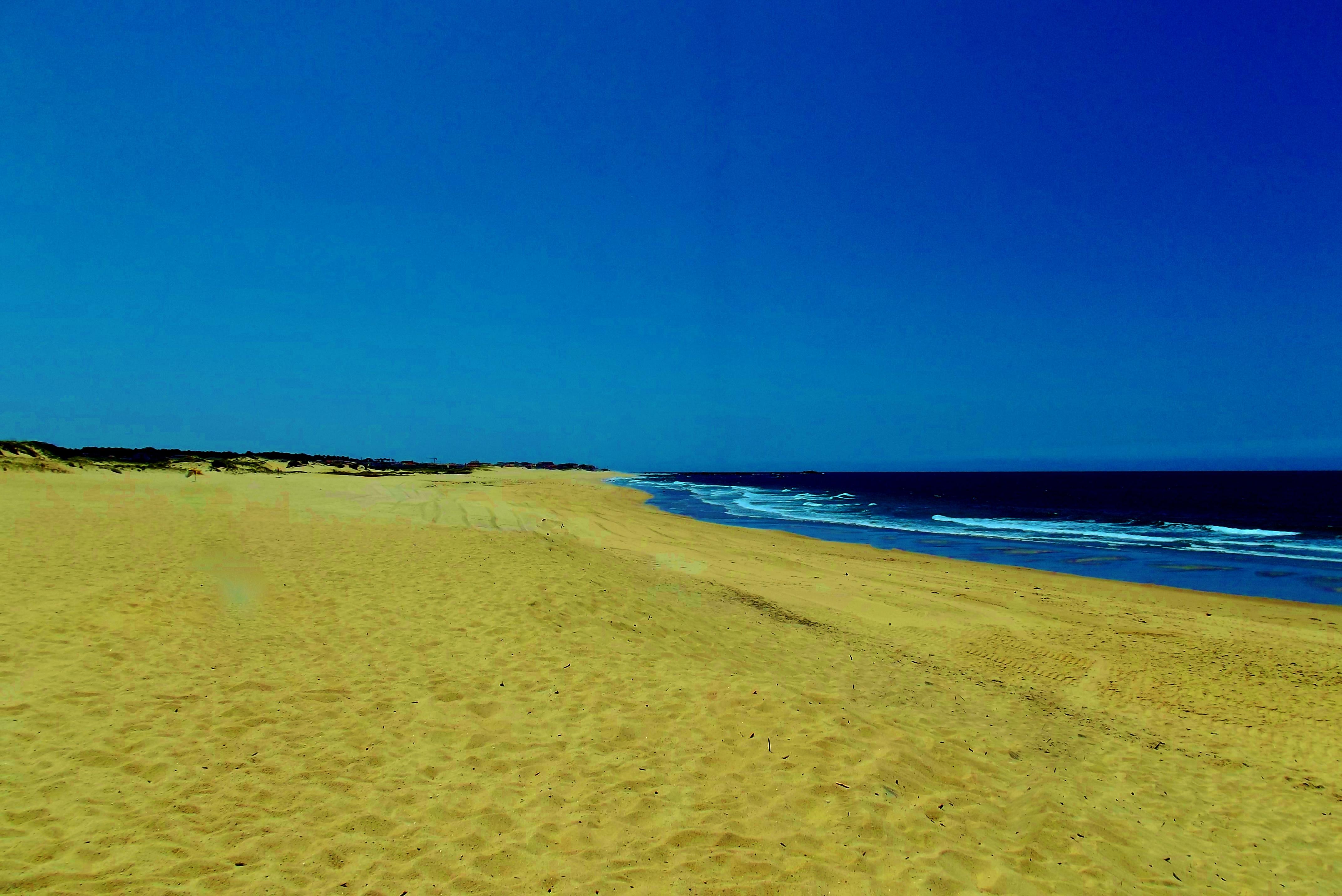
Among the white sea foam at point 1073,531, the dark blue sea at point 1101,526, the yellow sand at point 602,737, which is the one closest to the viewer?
the yellow sand at point 602,737

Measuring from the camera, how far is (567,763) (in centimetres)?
559

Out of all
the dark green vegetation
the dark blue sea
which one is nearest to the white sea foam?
the dark blue sea

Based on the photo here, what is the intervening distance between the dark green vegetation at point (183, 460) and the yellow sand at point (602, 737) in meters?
A: 34.1

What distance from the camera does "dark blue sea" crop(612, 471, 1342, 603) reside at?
22.6 meters

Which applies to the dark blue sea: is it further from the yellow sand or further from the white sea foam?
the yellow sand

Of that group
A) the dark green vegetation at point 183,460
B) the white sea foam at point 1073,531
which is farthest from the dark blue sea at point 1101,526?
the dark green vegetation at point 183,460

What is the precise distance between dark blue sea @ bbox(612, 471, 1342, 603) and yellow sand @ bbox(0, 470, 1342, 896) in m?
10.4

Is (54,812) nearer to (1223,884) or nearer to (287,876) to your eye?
(287,876)

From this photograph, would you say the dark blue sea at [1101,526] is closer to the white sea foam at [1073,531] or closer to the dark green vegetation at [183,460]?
the white sea foam at [1073,531]

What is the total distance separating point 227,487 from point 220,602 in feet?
76.4

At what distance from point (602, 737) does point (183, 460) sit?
60195 millimetres

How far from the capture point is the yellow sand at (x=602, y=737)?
4.33 m

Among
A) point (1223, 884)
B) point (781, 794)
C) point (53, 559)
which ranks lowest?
point (1223, 884)

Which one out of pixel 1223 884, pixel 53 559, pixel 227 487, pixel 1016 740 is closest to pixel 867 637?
pixel 1016 740
